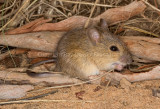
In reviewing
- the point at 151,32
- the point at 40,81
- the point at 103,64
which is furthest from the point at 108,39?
the point at 40,81

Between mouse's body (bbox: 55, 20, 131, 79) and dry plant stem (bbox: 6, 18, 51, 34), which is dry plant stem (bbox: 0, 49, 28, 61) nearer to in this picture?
dry plant stem (bbox: 6, 18, 51, 34)

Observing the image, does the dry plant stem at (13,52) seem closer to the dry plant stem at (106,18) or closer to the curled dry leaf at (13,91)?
the dry plant stem at (106,18)

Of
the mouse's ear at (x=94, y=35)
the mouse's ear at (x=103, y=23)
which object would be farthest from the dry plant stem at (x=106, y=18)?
the mouse's ear at (x=94, y=35)

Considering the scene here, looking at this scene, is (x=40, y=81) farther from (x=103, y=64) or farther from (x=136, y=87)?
(x=136, y=87)

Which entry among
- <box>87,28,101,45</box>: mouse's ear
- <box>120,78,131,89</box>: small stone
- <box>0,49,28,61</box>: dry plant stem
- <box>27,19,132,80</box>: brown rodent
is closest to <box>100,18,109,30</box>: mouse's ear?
<box>27,19,132,80</box>: brown rodent

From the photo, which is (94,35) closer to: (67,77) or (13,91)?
(67,77)

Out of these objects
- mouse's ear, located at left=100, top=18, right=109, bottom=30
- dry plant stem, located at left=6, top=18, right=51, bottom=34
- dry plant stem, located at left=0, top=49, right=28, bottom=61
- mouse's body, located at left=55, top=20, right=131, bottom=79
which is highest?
mouse's ear, located at left=100, top=18, right=109, bottom=30

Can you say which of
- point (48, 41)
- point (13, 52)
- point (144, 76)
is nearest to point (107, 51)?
point (144, 76)
